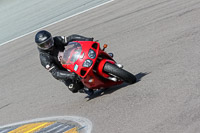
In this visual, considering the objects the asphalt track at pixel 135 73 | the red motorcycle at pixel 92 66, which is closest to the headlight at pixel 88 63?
the red motorcycle at pixel 92 66

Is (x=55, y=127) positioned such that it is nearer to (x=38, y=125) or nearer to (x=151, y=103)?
(x=38, y=125)

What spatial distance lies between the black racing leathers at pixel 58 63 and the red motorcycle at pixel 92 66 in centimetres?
17

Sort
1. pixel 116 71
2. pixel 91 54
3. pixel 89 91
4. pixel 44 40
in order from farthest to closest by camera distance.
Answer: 1. pixel 89 91
2. pixel 44 40
3. pixel 91 54
4. pixel 116 71

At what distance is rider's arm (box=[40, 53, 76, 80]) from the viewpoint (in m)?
7.29

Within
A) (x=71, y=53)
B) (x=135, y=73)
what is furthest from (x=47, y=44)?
(x=135, y=73)

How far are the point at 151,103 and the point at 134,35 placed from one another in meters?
4.80

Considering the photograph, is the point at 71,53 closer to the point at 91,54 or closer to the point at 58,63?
the point at 91,54

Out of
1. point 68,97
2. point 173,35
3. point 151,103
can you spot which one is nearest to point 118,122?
point 151,103

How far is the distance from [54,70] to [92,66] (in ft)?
2.98

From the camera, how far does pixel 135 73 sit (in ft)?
26.5

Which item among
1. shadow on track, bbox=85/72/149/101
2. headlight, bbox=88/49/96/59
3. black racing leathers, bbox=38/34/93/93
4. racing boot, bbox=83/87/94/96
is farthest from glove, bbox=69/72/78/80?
shadow on track, bbox=85/72/149/101

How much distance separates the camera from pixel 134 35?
10.7 meters

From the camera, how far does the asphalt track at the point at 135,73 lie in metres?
5.80

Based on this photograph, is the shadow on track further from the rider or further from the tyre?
the tyre
